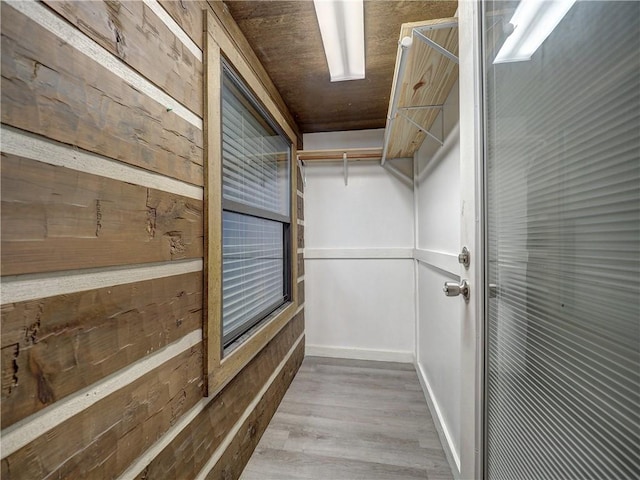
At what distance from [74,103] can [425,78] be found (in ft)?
4.59

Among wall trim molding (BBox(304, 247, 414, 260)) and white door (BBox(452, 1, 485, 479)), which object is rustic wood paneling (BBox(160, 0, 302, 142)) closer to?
white door (BBox(452, 1, 485, 479))

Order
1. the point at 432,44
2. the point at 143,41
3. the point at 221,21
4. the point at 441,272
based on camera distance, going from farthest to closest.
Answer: the point at 441,272, the point at 221,21, the point at 432,44, the point at 143,41

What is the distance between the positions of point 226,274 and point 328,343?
5.71ft

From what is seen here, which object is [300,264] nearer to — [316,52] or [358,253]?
[358,253]

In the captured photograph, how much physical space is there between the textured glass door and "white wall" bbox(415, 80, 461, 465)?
705 millimetres

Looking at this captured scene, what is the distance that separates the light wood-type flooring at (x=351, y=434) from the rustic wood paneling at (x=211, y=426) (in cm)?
35

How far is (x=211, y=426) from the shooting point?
1.12 metres

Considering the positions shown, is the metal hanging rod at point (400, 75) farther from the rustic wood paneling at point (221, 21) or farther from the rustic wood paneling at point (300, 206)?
the rustic wood paneling at point (300, 206)

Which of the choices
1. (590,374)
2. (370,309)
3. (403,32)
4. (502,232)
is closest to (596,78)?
(502,232)

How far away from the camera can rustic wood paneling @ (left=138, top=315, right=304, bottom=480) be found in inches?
34.6

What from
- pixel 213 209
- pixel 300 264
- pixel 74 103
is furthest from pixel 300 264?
pixel 74 103

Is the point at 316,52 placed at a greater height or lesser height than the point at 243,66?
greater

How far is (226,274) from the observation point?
138cm

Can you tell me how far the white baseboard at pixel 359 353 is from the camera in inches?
103
